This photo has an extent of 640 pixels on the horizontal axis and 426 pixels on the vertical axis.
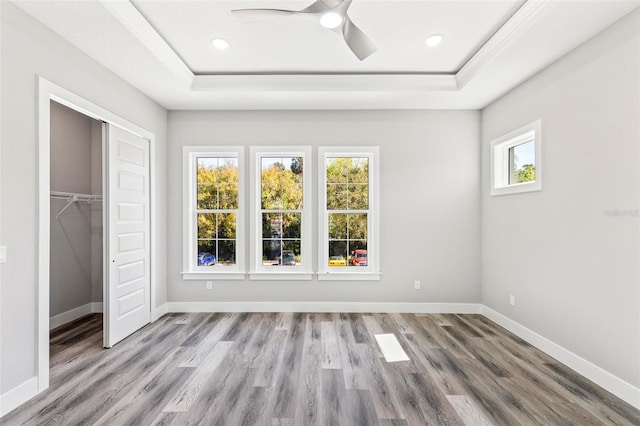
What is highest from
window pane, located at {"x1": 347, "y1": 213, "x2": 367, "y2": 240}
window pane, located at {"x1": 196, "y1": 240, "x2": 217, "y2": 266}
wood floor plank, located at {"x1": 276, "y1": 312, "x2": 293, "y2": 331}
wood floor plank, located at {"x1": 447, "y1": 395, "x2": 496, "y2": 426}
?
window pane, located at {"x1": 347, "y1": 213, "x2": 367, "y2": 240}

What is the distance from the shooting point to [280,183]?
13.8ft

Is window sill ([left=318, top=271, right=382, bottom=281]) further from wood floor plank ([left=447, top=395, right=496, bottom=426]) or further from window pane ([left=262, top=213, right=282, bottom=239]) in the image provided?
wood floor plank ([left=447, top=395, right=496, bottom=426])

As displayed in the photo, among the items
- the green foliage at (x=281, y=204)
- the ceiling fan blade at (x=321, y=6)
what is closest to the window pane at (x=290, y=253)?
the green foliage at (x=281, y=204)

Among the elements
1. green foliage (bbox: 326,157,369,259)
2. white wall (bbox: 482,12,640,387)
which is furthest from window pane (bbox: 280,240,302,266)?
white wall (bbox: 482,12,640,387)

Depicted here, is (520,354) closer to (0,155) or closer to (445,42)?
(445,42)

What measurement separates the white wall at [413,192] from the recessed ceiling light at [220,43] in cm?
126

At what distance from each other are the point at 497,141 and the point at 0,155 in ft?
15.5

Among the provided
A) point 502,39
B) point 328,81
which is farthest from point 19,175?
point 502,39

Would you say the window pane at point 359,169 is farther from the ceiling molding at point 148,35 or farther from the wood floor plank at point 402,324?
the ceiling molding at point 148,35

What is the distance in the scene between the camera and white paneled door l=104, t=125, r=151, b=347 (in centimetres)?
306

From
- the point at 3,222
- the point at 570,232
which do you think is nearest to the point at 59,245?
the point at 3,222

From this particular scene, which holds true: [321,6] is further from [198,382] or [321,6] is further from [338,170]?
[198,382]

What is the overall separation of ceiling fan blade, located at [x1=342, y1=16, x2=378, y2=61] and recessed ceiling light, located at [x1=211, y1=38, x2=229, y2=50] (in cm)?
130

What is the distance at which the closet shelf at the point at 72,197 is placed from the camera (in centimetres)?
359
